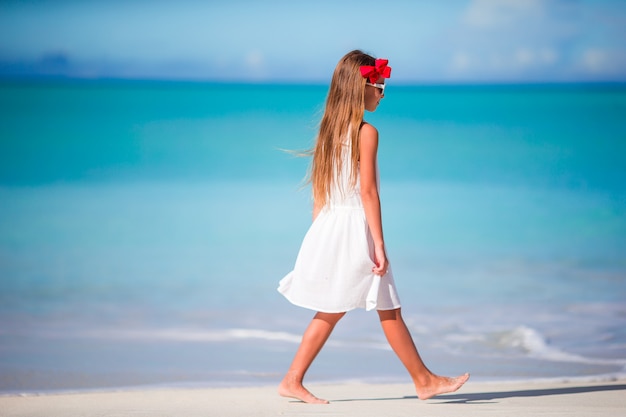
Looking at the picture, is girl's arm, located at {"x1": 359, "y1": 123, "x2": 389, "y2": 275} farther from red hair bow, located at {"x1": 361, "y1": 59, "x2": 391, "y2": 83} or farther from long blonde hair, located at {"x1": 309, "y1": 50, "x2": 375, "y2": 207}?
red hair bow, located at {"x1": 361, "y1": 59, "x2": 391, "y2": 83}

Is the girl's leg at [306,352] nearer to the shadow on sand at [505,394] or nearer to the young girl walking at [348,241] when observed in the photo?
the young girl walking at [348,241]

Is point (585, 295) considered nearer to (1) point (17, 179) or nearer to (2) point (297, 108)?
(1) point (17, 179)

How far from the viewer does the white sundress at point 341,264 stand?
9.11 ft

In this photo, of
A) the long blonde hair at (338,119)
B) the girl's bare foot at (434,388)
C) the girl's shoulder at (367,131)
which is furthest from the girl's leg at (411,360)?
the girl's shoulder at (367,131)

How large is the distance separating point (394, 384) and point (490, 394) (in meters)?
0.40

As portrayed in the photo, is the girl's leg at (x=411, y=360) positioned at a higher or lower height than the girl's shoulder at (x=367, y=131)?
lower

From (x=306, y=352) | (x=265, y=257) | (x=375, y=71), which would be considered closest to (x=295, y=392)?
(x=306, y=352)

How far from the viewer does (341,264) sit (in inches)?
110

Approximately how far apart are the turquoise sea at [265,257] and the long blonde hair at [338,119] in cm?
37

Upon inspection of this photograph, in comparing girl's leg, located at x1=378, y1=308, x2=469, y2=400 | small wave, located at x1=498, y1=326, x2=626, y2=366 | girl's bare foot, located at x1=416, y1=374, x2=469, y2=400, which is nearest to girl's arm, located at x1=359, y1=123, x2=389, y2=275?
girl's leg, located at x1=378, y1=308, x2=469, y2=400

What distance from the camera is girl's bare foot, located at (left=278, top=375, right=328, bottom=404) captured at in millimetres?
2811

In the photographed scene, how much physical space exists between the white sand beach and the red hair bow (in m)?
0.97

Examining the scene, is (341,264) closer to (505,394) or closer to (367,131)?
(367,131)

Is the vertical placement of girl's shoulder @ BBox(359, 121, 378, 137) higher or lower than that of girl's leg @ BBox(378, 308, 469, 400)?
higher
